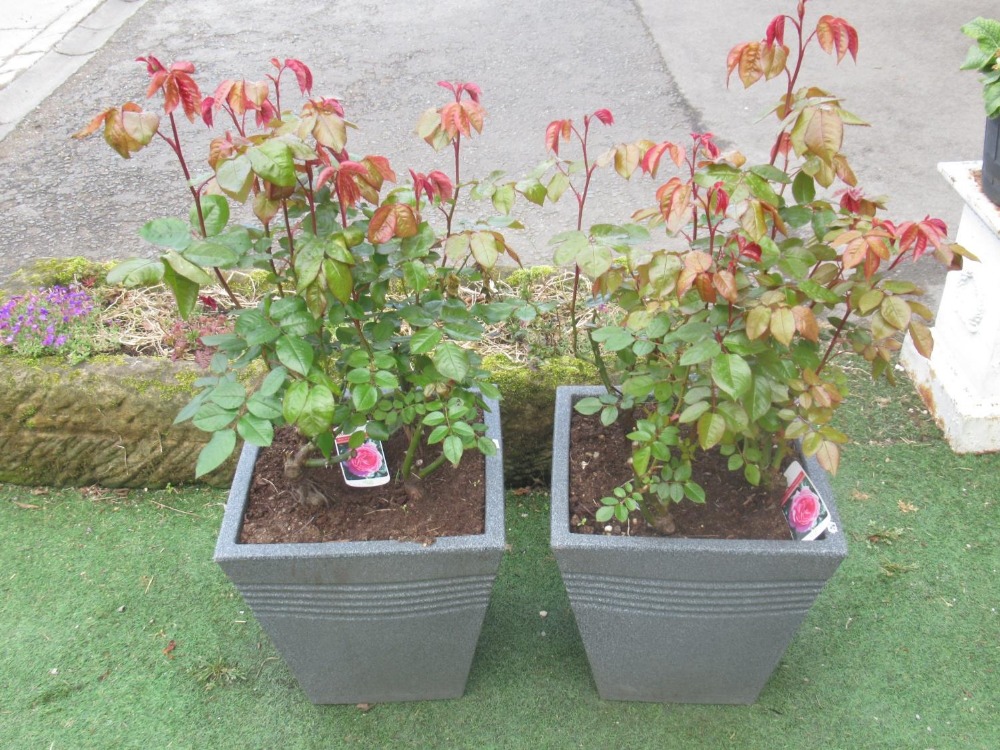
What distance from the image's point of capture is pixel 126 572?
236 centimetres

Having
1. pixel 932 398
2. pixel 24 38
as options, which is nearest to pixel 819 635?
pixel 932 398

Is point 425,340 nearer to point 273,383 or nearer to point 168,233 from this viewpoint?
point 273,383

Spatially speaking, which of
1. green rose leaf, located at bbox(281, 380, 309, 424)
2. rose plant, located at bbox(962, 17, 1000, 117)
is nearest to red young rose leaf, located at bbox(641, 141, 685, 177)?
green rose leaf, located at bbox(281, 380, 309, 424)

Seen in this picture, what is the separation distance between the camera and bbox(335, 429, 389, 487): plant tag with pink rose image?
1.81 metres

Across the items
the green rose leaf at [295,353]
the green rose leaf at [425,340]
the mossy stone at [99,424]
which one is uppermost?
the green rose leaf at [295,353]

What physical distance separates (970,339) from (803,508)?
3.73 ft

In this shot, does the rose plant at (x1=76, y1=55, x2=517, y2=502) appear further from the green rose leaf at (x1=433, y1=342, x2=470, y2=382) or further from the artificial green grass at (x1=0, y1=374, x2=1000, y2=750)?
the artificial green grass at (x1=0, y1=374, x2=1000, y2=750)

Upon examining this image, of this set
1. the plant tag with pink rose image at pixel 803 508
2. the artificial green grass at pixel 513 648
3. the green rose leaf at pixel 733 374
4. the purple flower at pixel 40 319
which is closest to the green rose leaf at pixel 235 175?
the green rose leaf at pixel 733 374

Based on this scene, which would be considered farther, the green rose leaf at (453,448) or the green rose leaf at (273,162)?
the green rose leaf at (453,448)

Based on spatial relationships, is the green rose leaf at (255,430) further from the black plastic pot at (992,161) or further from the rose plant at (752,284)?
the black plastic pot at (992,161)

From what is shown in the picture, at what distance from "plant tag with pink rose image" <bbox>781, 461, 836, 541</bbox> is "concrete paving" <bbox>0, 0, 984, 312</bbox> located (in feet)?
5.99

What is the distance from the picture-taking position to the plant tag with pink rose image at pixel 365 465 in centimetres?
181

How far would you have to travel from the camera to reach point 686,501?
1.85 meters

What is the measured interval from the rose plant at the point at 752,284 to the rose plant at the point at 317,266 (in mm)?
246
